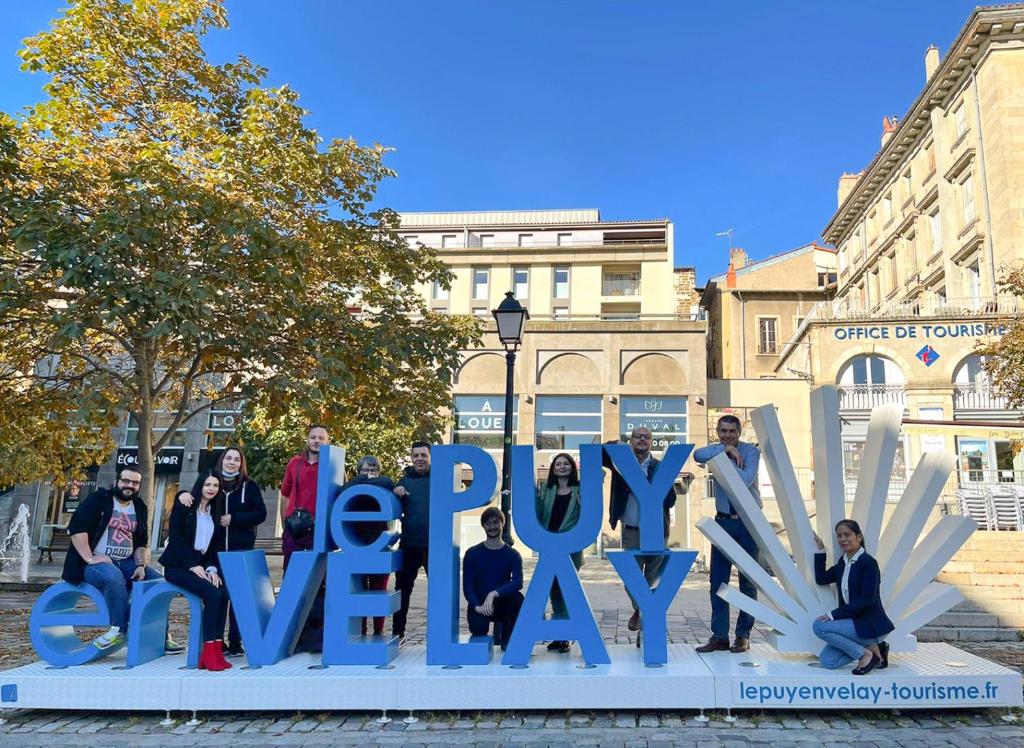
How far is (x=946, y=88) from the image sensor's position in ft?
101

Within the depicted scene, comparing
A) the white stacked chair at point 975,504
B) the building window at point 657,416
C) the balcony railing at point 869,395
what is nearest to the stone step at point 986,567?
the white stacked chair at point 975,504

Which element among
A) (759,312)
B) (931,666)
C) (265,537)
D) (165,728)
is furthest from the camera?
(759,312)

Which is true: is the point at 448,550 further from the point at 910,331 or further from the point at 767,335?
the point at 767,335

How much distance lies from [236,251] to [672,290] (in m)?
33.7

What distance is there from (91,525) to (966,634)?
9.69 metres

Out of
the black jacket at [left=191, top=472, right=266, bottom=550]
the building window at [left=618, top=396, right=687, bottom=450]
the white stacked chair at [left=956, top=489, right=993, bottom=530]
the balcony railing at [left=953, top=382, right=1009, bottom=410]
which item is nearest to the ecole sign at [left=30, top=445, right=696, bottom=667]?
the black jacket at [left=191, top=472, right=266, bottom=550]

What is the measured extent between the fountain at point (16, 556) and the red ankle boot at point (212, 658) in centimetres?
1233

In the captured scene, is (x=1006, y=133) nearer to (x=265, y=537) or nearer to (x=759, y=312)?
(x=759, y=312)

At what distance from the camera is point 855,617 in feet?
18.3

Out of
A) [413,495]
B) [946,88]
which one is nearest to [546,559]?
[413,495]

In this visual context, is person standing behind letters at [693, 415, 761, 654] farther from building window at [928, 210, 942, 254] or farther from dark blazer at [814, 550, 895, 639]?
building window at [928, 210, 942, 254]

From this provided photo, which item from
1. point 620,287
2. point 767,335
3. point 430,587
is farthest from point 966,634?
point 620,287

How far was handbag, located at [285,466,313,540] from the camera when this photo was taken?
6.30 metres

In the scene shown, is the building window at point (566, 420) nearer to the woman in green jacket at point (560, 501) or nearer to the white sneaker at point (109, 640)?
the woman in green jacket at point (560, 501)
